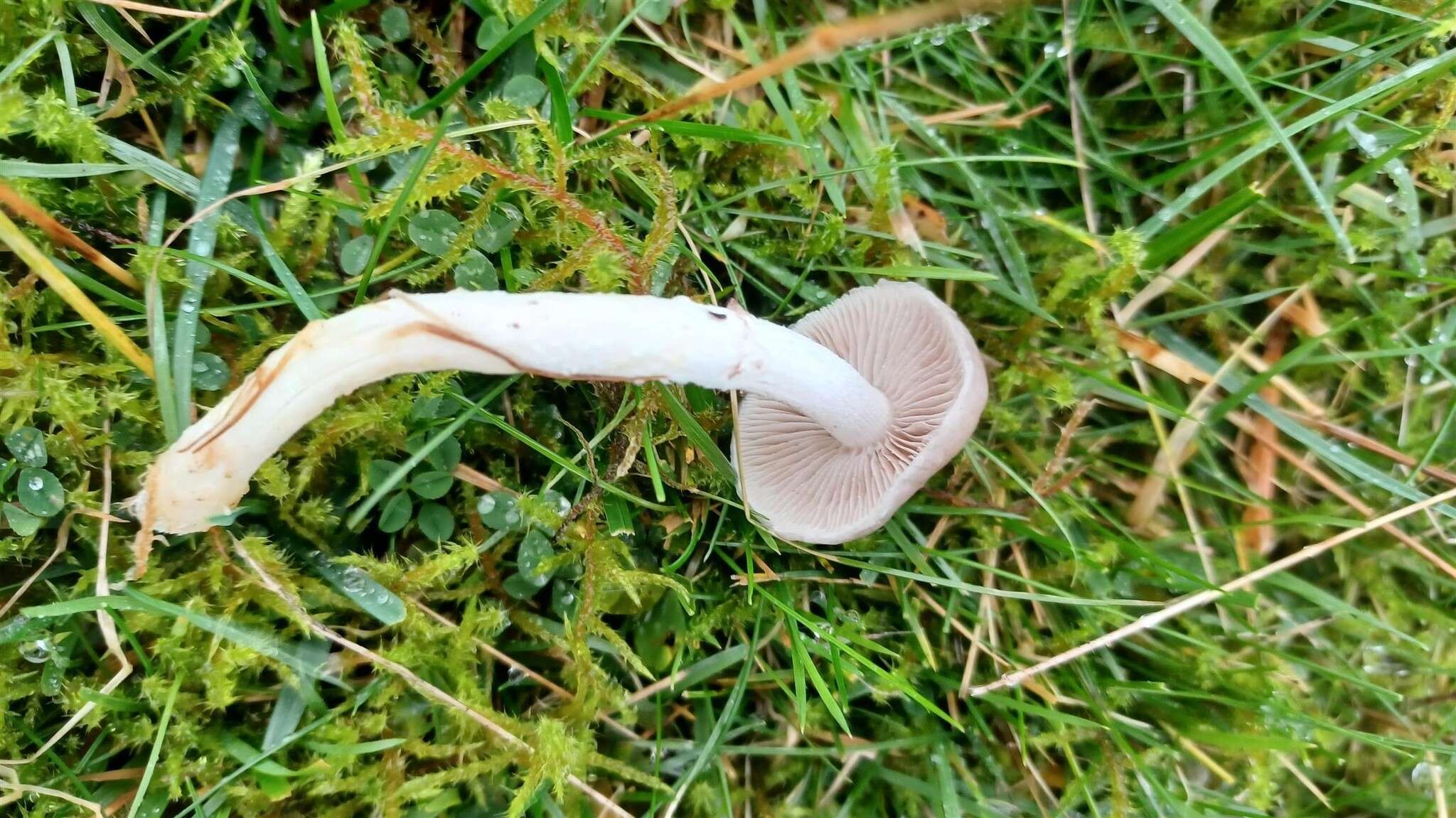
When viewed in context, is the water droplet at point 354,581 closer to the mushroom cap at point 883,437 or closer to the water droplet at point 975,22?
the mushroom cap at point 883,437

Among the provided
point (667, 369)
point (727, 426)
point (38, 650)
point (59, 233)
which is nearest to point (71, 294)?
point (59, 233)

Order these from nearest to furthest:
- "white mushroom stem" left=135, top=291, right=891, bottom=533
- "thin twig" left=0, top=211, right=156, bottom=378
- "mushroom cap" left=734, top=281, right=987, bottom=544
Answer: "white mushroom stem" left=135, top=291, right=891, bottom=533
"thin twig" left=0, top=211, right=156, bottom=378
"mushroom cap" left=734, top=281, right=987, bottom=544

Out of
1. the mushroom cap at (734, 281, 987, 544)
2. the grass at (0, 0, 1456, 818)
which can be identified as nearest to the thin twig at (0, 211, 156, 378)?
the grass at (0, 0, 1456, 818)

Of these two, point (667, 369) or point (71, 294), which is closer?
point (667, 369)

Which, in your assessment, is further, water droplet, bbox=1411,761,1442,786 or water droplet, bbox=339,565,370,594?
water droplet, bbox=1411,761,1442,786

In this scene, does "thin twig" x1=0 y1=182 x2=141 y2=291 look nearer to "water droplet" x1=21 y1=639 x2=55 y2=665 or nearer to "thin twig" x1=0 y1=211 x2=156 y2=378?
"thin twig" x1=0 y1=211 x2=156 y2=378

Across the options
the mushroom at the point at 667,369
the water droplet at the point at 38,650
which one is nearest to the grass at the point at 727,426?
the water droplet at the point at 38,650

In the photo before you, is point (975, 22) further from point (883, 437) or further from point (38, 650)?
point (38, 650)
